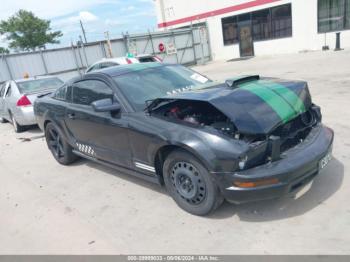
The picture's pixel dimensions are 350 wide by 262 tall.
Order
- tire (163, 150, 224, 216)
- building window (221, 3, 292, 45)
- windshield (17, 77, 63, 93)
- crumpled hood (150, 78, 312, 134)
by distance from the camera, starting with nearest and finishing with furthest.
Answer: crumpled hood (150, 78, 312, 134) → tire (163, 150, 224, 216) → windshield (17, 77, 63, 93) → building window (221, 3, 292, 45)

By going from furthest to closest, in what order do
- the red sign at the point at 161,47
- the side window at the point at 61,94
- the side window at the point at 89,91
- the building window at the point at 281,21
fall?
the red sign at the point at 161,47 < the building window at the point at 281,21 < the side window at the point at 61,94 < the side window at the point at 89,91

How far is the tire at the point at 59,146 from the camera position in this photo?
5180 mm

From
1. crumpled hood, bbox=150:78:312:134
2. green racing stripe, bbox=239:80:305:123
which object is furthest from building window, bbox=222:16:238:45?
green racing stripe, bbox=239:80:305:123

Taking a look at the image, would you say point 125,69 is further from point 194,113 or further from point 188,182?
point 188,182

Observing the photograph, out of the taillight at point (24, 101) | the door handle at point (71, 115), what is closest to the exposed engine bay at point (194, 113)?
the door handle at point (71, 115)

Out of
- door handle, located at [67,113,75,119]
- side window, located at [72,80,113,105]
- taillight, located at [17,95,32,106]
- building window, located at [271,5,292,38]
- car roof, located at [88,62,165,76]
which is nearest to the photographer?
side window, located at [72,80,113,105]

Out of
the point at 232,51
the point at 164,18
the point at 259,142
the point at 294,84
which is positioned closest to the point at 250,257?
the point at 259,142

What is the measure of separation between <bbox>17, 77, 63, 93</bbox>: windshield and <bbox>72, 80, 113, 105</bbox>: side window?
4059 mm

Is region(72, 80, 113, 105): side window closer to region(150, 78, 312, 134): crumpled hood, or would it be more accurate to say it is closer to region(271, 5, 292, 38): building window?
region(150, 78, 312, 134): crumpled hood

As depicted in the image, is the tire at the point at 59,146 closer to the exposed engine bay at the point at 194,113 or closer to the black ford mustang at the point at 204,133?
the black ford mustang at the point at 204,133

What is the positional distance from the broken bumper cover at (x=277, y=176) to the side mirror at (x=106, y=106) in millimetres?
1536

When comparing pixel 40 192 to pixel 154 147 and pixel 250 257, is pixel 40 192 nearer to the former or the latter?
pixel 154 147

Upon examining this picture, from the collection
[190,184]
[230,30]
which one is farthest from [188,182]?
[230,30]

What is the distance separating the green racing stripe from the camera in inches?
121
